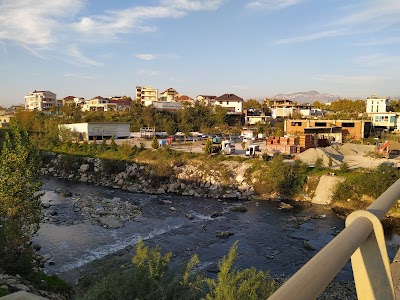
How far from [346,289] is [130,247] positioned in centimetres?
901

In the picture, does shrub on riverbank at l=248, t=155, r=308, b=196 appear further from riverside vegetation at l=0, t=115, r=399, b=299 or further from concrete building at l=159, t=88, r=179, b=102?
concrete building at l=159, t=88, r=179, b=102

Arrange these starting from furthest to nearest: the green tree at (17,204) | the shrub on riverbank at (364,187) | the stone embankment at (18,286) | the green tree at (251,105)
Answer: the green tree at (251,105), the shrub on riverbank at (364,187), the green tree at (17,204), the stone embankment at (18,286)

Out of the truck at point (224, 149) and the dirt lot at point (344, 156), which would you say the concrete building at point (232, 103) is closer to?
the dirt lot at point (344, 156)

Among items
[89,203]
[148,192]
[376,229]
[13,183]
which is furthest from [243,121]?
[376,229]

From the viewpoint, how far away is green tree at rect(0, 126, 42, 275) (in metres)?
10.9

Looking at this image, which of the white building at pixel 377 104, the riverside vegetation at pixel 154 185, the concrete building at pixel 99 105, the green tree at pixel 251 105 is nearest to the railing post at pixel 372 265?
the riverside vegetation at pixel 154 185

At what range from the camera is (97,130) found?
4309cm

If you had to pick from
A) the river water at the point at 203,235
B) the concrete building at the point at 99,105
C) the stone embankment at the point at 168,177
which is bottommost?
the river water at the point at 203,235

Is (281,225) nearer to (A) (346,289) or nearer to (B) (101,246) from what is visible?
(A) (346,289)

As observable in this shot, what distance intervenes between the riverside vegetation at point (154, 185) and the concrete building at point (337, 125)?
1718 cm

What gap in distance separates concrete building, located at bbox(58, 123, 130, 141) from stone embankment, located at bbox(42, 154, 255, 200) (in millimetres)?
8968

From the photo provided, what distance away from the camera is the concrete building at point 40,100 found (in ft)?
275

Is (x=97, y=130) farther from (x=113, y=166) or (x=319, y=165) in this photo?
(x=319, y=165)

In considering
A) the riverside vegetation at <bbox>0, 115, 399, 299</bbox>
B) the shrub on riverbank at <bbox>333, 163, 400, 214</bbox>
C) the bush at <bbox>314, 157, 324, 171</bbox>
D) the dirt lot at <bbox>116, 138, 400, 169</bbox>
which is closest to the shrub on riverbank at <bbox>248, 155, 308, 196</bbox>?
the riverside vegetation at <bbox>0, 115, 399, 299</bbox>
